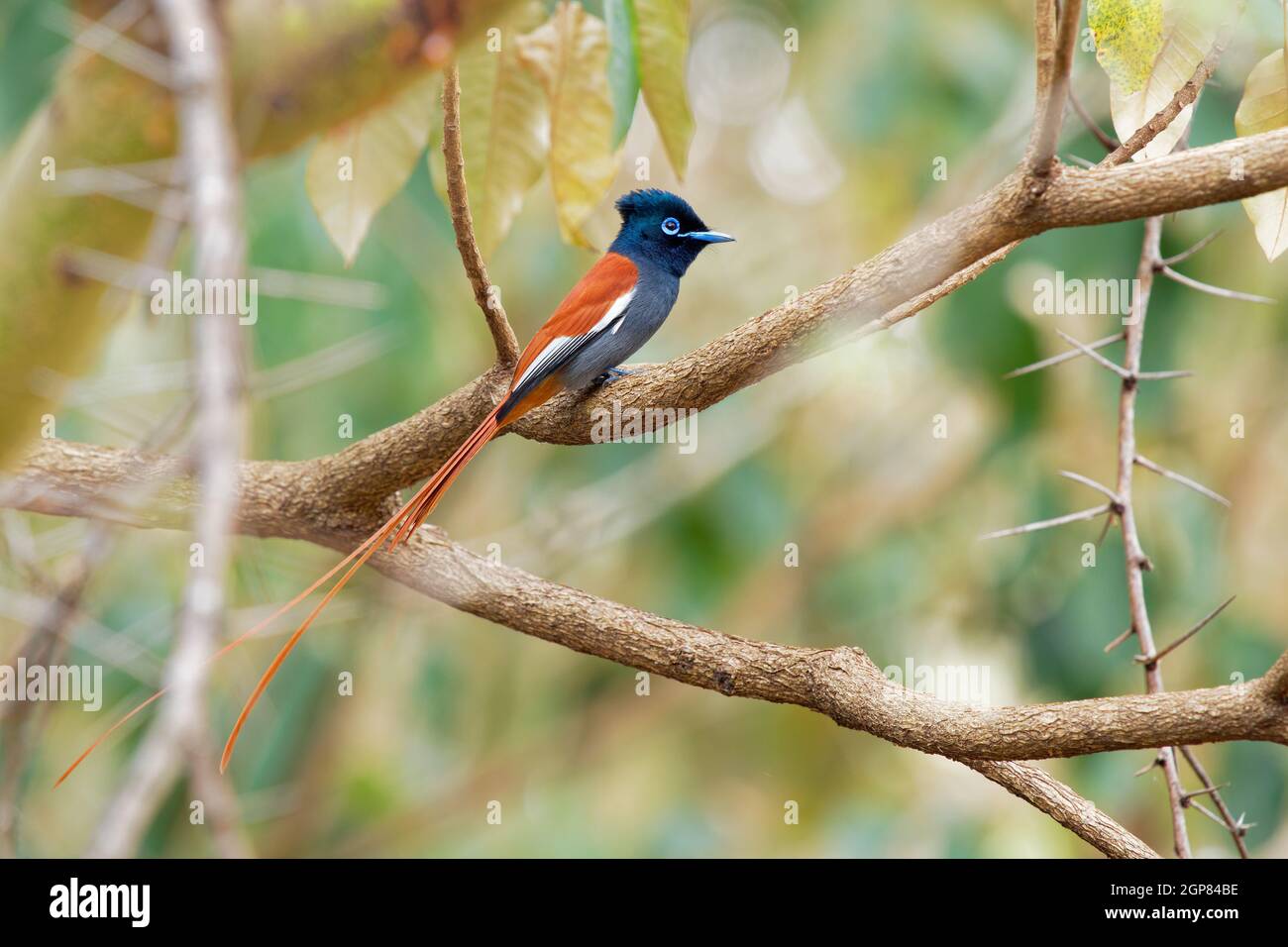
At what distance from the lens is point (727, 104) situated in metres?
9.16

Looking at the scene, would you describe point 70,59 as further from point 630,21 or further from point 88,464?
point 88,464

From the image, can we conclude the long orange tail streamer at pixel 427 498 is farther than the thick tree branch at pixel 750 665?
Yes

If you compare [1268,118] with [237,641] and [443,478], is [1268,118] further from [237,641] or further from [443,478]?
[237,641]

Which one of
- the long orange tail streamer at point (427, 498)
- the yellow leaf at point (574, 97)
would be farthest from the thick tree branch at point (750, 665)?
the yellow leaf at point (574, 97)

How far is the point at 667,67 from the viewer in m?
2.59

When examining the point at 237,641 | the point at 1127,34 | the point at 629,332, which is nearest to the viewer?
the point at 237,641

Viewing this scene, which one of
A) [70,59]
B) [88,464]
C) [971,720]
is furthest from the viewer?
[88,464]

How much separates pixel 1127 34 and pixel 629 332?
6.19ft

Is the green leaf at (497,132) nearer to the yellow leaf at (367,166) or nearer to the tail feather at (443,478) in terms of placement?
the yellow leaf at (367,166)

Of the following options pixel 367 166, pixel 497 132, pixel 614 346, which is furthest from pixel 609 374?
pixel 367 166

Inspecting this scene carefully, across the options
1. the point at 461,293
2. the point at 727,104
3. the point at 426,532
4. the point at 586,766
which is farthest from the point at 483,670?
the point at 426,532

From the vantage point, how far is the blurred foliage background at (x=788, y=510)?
6023 mm

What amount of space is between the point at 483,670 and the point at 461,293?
2.60 m

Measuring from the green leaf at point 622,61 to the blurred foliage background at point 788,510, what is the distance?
71.6 inches
